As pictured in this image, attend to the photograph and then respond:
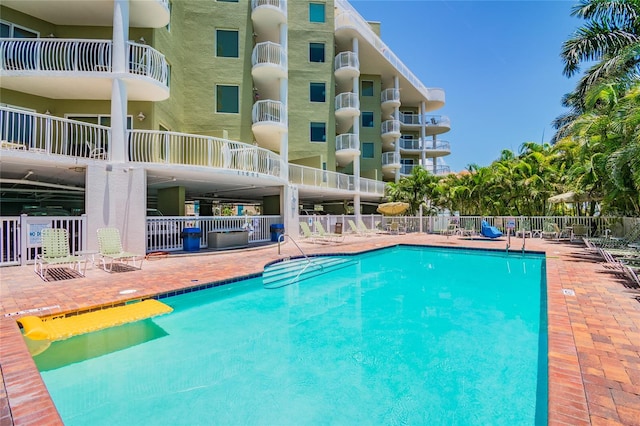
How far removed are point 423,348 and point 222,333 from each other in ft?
11.1

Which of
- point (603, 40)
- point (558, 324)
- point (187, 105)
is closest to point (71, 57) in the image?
point (187, 105)

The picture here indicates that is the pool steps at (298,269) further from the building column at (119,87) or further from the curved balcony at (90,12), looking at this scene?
the curved balcony at (90,12)

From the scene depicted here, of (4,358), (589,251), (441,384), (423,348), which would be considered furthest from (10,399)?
(589,251)

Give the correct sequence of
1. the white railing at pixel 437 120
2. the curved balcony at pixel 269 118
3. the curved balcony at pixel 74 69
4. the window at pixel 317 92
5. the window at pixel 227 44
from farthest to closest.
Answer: the white railing at pixel 437 120, the window at pixel 317 92, the window at pixel 227 44, the curved balcony at pixel 269 118, the curved balcony at pixel 74 69

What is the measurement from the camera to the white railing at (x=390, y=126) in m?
31.4

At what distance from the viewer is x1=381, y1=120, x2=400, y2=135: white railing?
3142 cm

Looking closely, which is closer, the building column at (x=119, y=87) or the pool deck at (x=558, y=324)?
the pool deck at (x=558, y=324)

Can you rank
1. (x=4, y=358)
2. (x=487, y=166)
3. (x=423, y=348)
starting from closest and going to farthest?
(x=4, y=358) < (x=423, y=348) < (x=487, y=166)

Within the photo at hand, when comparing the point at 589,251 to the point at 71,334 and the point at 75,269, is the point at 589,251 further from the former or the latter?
the point at 75,269

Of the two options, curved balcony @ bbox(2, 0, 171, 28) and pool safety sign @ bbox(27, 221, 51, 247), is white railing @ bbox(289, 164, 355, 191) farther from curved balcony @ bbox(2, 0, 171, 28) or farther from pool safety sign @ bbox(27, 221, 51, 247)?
pool safety sign @ bbox(27, 221, 51, 247)

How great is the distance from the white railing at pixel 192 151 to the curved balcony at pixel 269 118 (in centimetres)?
449

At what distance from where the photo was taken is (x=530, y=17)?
17.3 m

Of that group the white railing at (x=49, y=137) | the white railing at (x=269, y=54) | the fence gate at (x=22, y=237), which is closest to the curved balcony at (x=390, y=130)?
the white railing at (x=269, y=54)

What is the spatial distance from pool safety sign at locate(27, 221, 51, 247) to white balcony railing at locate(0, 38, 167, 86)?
229 inches
